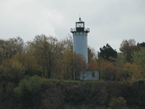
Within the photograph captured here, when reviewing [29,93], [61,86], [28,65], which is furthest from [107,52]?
[29,93]

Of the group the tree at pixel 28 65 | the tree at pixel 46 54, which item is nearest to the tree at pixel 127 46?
the tree at pixel 46 54

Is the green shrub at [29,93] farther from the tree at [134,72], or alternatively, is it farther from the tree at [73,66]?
the tree at [134,72]

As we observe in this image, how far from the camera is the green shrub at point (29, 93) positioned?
17031 mm

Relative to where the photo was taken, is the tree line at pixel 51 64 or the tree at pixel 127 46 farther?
the tree at pixel 127 46

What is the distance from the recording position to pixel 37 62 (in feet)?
85.5

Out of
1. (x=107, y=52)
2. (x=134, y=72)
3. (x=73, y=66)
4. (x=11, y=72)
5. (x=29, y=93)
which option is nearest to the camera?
(x=29, y=93)

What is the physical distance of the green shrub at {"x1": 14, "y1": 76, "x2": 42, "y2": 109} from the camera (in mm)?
17031

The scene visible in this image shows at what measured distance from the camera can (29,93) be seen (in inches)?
690

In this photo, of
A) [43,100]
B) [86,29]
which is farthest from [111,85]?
[86,29]

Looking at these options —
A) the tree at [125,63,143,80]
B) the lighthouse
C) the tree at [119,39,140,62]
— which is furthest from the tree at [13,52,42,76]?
the tree at [119,39,140,62]

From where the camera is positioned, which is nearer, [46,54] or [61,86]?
[61,86]

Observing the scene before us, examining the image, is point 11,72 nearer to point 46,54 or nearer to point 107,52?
point 46,54

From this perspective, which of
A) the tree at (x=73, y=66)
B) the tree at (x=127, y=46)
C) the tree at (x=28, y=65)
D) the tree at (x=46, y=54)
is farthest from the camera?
the tree at (x=127, y=46)

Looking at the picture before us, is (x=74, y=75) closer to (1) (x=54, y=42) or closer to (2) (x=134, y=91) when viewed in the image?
(1) (x=54, y=42)
